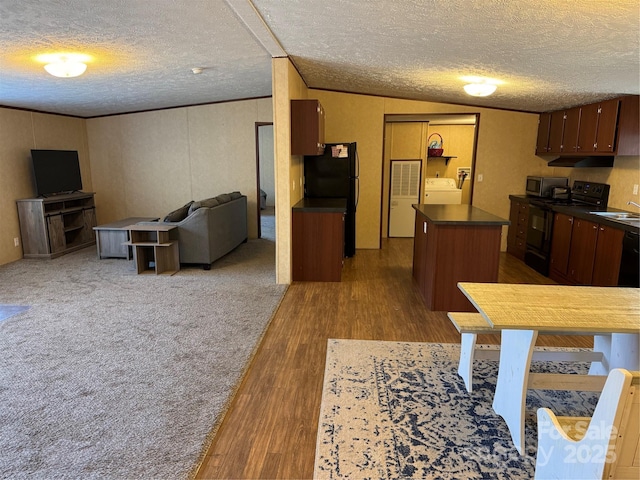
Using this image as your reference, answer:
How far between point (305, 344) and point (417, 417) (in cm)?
118

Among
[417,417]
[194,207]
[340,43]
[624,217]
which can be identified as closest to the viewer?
[417,417]

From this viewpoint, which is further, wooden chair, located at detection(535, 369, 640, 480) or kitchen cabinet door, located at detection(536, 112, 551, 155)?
kitchen cabinet door, located at detection(536, 112, 551, 155)

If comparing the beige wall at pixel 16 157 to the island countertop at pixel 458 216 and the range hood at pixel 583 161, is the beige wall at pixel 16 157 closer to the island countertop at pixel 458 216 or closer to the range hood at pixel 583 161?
the island countertop at pixel 458 216

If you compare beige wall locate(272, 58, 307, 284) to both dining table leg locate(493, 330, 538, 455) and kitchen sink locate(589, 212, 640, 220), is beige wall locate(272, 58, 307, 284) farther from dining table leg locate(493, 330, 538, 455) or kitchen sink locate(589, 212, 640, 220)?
kitchen sink locate(589, 212, 640, 220)

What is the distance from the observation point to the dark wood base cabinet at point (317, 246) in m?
4.88

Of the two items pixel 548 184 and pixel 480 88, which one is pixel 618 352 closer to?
pixel 480 88

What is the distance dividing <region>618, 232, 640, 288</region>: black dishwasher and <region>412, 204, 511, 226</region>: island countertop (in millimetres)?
1063

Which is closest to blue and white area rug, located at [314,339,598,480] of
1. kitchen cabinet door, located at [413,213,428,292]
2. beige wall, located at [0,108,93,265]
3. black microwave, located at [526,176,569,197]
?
kitchen cabinet door, located at [413,213,428,292]

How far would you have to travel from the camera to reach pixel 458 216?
4156mm

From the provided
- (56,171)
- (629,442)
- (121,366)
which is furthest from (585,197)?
(56,171)

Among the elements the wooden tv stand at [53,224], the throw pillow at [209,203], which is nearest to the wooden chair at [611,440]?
the throw pillow at [209,203]

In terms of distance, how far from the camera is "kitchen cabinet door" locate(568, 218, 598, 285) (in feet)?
14.2

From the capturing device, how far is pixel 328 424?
2.32 metres

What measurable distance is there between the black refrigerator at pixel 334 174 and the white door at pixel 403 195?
1.63 meters
